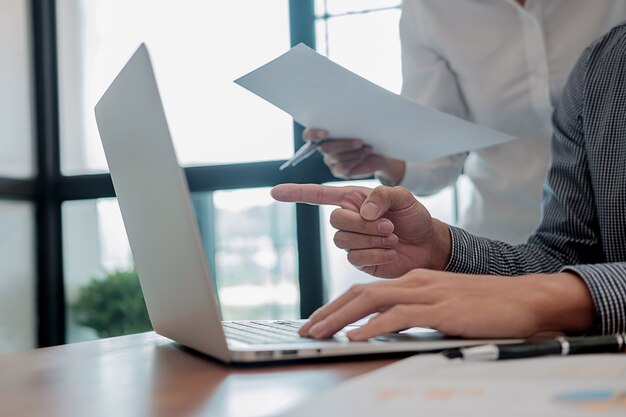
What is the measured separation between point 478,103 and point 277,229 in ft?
4.19

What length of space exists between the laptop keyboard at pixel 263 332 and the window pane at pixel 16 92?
2.17 meters

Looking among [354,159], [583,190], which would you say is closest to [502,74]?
[354,159]

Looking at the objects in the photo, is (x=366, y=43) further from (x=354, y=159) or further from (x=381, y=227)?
(x=381, y=227)

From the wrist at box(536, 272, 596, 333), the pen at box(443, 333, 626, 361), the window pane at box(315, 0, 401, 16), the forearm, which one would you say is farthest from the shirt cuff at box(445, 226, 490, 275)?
the window pane at box(315, 0, 401, 16)

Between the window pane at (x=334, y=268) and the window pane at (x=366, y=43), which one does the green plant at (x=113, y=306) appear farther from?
the window pane at (x=366, y=43)

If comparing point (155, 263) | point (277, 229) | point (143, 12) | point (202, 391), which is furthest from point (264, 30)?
point (202, 391)

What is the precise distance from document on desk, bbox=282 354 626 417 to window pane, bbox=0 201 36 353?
8.47ft

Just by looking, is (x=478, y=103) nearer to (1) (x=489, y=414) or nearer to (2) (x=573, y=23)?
(2) (x=573, y=23)

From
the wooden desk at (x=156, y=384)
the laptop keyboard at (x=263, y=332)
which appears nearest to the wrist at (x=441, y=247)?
the laptop keyboard at (x=263, y=332)

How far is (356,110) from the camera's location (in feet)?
4.40

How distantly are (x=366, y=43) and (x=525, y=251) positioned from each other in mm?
1637

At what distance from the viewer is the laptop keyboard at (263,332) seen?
2.34 feet

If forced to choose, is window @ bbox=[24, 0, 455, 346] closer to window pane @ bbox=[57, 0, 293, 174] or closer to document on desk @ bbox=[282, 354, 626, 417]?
window pane @ bbox=[57, 0, 293, 174]

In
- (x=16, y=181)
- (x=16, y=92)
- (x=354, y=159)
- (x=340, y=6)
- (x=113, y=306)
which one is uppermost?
(x=340, y=6)
